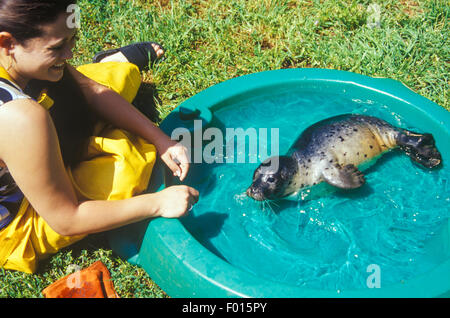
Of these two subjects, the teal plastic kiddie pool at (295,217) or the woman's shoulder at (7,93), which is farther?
the teal plastic kiddie pool at (295,217)

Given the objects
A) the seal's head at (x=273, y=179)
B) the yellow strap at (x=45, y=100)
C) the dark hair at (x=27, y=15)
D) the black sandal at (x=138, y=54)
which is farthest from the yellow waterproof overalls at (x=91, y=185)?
the black sandal at (x=138, y=54)

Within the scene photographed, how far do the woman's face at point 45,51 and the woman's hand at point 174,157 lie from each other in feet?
3.03

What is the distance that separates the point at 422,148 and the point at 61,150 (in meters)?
2.43

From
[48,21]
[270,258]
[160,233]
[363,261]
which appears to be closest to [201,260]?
[160,233]

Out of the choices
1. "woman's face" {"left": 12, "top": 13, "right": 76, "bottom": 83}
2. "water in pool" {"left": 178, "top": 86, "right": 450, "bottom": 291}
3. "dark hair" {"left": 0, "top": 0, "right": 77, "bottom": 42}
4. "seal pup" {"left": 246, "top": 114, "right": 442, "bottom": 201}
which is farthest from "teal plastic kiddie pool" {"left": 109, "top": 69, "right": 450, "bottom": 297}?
"dark hair" {"left": 0, "top": 0, "right": 77, "bottom": 42}

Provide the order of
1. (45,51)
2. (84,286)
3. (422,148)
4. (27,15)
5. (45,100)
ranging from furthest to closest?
1. (422,148)
2. (84,286)
3. (45,100)
4. (45,51)
5. (27,15)

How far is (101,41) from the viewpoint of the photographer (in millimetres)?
4645

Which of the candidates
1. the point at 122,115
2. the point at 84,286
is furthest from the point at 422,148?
the point at 84,286

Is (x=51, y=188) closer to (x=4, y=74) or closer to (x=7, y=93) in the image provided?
(x=7, y=93)

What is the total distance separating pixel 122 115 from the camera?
3207mm

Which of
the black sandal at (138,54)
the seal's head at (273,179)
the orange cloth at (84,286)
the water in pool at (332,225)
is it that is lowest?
the orange cloth at (84,286)

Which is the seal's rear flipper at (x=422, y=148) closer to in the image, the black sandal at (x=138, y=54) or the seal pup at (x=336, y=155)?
the seal pup at (x=336, y=155)

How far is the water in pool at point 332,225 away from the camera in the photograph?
280 centimetres

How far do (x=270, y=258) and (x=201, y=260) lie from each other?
1.61ft
